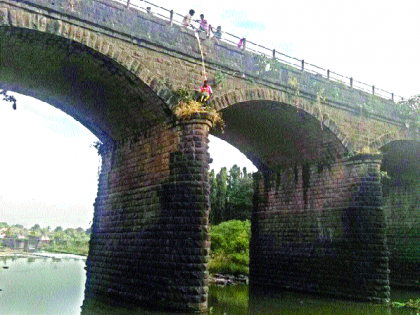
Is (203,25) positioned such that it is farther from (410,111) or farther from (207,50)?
(410,111)

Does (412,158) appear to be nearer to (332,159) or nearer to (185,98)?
(332,159)

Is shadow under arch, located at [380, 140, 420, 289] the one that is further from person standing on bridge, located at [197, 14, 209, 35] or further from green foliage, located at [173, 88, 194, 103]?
green foliage, located at [173, 88, 194, 103]

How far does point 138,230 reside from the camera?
599 inches

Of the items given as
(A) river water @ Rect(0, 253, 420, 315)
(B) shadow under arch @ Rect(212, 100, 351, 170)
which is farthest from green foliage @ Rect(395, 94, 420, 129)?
(A) river water @ Rect(0, 253, 420, 315)

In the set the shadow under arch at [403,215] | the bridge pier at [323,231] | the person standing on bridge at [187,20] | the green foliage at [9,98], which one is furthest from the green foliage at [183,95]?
the shadow under arch at [403,215]

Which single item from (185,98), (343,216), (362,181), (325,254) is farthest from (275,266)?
(185,98)

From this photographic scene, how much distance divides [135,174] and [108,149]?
3.17 meters

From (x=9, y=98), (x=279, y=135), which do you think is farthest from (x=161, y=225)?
(x=279, y=135)

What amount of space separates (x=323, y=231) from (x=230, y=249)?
9.81m

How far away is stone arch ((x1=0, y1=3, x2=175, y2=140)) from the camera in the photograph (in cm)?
1238

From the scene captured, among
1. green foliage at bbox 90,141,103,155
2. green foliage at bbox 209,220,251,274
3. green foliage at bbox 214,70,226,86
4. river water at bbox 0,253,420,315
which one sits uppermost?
green foliage at bbox 214,70,226,86

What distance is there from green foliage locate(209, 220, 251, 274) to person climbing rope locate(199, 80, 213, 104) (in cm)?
1499

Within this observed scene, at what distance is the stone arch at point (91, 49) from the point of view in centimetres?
1238

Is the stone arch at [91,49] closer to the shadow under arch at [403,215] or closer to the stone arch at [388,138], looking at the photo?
the stone arch at [388,138]
